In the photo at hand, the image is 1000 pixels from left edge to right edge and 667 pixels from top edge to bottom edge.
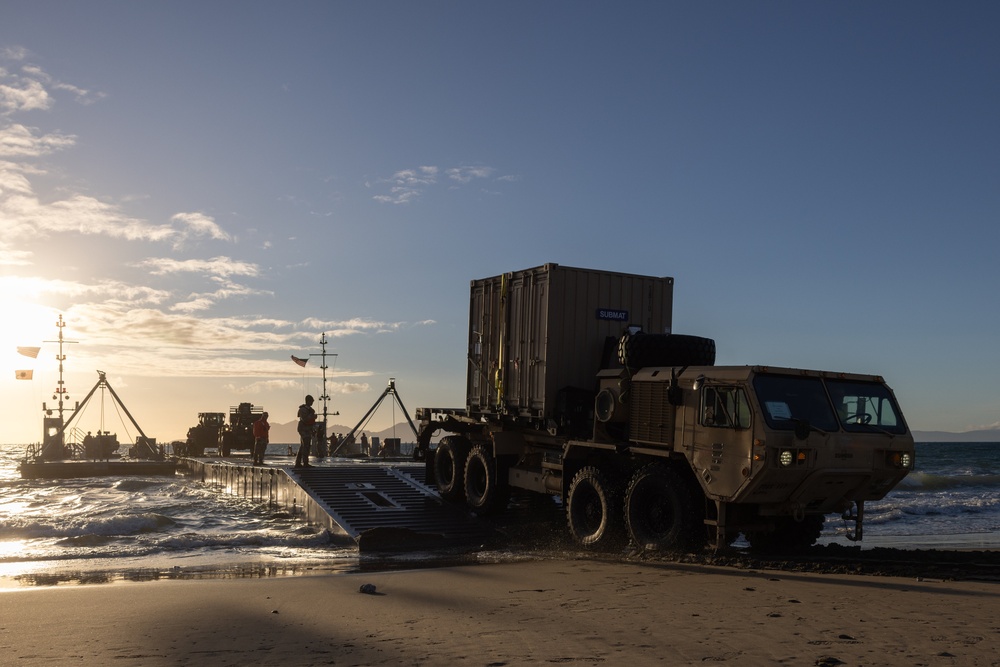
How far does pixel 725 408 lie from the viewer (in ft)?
38.1

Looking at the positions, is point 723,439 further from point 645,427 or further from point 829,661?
point 829,661

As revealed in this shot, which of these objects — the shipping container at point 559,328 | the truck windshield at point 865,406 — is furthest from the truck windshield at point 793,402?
the shipping container at point 559,328

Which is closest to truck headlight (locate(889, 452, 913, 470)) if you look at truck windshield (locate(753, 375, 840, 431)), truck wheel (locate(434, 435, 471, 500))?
truck windshield (locate(753, 375, 840, 431))

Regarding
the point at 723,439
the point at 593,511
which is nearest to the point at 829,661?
the point at 723,439

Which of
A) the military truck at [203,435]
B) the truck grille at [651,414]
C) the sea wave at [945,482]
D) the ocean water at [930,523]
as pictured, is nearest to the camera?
the truck grille at [651,414]

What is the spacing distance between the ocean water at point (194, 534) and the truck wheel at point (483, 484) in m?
2.63

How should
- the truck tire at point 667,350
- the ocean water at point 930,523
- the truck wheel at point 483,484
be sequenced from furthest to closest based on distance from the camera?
the ocean water at point 930,523, the truck wheel at point 483,484, the truck tire at point 667,350

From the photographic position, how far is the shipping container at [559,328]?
49.8 feet

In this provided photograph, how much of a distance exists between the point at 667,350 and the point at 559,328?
7.65ft

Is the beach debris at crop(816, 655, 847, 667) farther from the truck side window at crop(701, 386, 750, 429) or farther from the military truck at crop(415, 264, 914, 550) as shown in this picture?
the truck side window at crop(701, 386, 750, 429)

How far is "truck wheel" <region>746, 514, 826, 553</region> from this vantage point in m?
13.3

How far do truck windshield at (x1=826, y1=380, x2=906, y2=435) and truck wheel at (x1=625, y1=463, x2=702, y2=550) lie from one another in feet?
7.59

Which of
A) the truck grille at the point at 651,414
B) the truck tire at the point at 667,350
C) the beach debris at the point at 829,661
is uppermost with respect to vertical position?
the truck tire at the point at 667,350

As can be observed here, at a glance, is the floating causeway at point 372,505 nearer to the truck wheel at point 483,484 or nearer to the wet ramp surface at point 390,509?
the wet ramp surface at point 390,509
